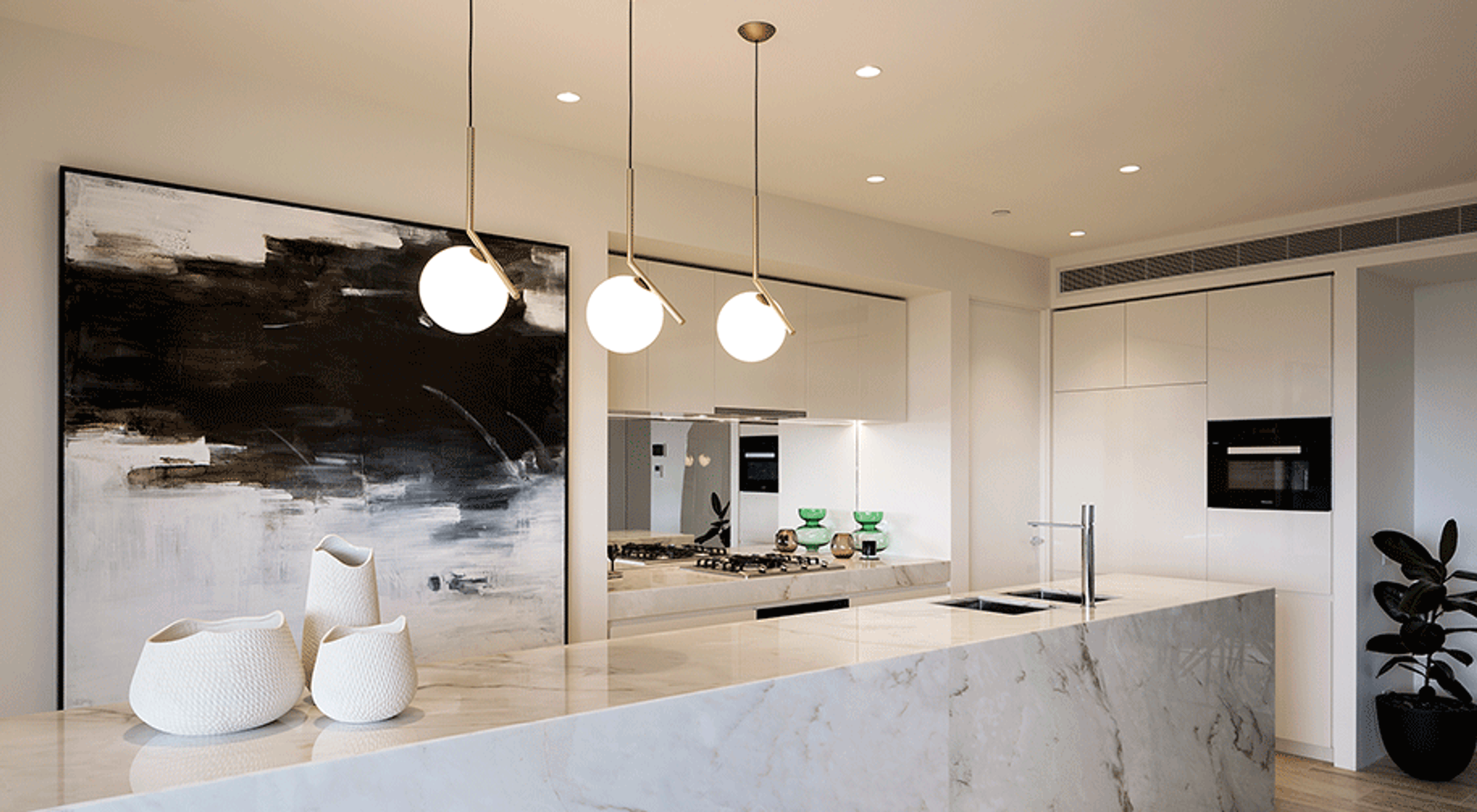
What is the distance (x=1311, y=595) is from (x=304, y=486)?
Answer: 14.9ft

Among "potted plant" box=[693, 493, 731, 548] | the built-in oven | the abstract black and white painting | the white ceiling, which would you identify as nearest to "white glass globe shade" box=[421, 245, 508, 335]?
the white ceiling

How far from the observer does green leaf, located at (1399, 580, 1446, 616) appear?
4.28 m

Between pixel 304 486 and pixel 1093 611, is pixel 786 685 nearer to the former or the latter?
pixel 1093 611

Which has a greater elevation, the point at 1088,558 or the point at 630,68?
the point at 630,68

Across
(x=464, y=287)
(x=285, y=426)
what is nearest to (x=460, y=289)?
(x=464, y=287)

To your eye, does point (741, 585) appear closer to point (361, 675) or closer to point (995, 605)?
point (995, 605)

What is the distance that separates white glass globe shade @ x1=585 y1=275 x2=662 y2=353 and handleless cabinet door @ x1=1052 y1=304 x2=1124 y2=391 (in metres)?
3.99

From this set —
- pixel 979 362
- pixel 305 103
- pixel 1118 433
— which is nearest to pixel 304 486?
pixel 305 103

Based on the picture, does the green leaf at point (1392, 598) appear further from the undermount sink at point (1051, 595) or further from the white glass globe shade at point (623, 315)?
the white glass globe shade at point (623, 315)

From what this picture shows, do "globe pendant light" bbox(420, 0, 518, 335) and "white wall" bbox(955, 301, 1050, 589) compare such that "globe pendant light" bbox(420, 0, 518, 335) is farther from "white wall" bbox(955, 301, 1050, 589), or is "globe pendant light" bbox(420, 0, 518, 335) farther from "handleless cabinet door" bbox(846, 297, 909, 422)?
"white wall" bbox(955, 301, 1050, 589)

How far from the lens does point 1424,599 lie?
4289 millimetres

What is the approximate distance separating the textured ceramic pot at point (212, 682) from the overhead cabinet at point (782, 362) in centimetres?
253

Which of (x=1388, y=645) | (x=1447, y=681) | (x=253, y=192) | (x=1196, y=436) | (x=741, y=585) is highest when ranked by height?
(x=253, y=192)

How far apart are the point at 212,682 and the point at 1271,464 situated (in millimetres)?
4792
